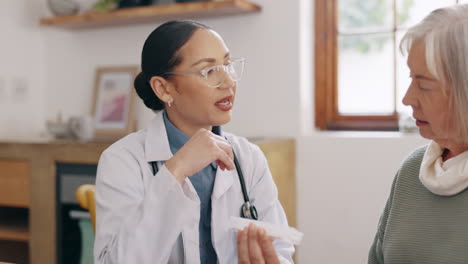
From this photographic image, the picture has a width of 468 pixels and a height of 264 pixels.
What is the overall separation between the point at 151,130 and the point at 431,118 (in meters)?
0.72

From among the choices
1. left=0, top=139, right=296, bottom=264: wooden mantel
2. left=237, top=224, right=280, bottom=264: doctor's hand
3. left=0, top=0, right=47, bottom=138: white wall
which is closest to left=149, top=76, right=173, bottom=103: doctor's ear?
left=237, top=224, right=280, bottom=264: doctor's hand

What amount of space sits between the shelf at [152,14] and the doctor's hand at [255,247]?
5.44 ft

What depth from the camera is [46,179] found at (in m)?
2.61

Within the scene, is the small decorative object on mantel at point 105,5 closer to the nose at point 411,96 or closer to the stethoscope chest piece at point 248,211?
the stethoscope chest piece at point 248,211

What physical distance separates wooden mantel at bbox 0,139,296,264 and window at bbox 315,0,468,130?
0.38 meters

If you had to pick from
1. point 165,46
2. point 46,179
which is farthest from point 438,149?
point 46,179

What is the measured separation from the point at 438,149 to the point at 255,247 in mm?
484

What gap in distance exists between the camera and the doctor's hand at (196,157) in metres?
1.23

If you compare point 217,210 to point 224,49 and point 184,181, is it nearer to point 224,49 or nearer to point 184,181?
point 184,181

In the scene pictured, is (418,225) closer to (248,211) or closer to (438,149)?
(438,149)

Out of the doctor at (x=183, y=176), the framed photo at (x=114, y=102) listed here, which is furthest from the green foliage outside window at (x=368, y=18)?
the doctor at (x=183, y=176)

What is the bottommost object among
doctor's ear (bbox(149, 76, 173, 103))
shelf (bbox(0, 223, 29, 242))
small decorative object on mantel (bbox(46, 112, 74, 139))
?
shelf (bbox(0, 223, 29, 242))

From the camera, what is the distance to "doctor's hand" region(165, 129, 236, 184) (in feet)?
4.04

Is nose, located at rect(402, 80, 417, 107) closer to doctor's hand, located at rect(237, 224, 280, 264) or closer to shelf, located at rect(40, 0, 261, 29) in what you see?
doctor's hand, located at rect(237, 224, 280, 264)
